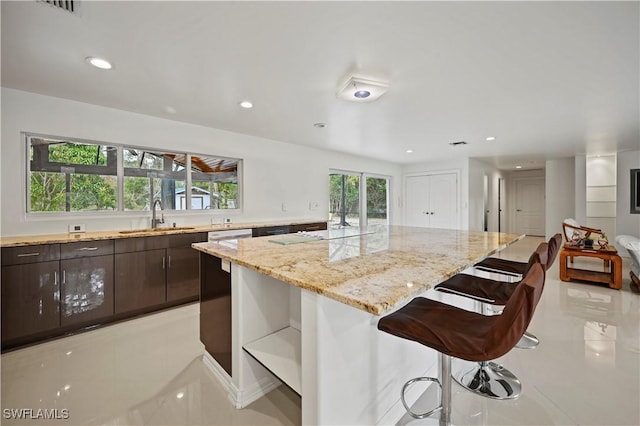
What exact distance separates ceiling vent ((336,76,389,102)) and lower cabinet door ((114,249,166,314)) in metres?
2.40

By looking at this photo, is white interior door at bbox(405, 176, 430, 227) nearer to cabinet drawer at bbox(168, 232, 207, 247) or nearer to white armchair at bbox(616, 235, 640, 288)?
white armchair at bbox(616, 235, 640, 288)

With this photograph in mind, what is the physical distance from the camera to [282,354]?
1521 mm

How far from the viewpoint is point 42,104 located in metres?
2.56

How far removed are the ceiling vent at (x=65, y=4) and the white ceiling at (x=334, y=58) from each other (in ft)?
0.13

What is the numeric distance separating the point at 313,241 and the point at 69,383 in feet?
6.09

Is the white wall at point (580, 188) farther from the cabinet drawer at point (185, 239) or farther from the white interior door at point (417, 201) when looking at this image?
the cabinet drawer at point (185, 239)

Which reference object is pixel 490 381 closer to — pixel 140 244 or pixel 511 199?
pixel 140 244

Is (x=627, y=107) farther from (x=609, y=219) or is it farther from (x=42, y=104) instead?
(x=42, y=104)

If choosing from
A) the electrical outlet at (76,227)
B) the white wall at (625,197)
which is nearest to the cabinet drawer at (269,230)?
the electrical outlet at (76,227)

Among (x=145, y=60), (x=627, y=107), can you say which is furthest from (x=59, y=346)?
(x=627, y=107)

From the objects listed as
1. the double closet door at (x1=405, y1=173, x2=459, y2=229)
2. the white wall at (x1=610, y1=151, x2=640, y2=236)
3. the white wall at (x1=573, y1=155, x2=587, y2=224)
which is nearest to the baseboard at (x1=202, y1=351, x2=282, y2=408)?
the double closet door at (x1=405, y1=173, x2=459, y2=229)

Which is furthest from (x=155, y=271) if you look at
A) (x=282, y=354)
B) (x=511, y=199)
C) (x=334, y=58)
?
(x=511, y=199)

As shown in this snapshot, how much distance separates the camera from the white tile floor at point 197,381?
59.4 inches

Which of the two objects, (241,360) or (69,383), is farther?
(69,383)
